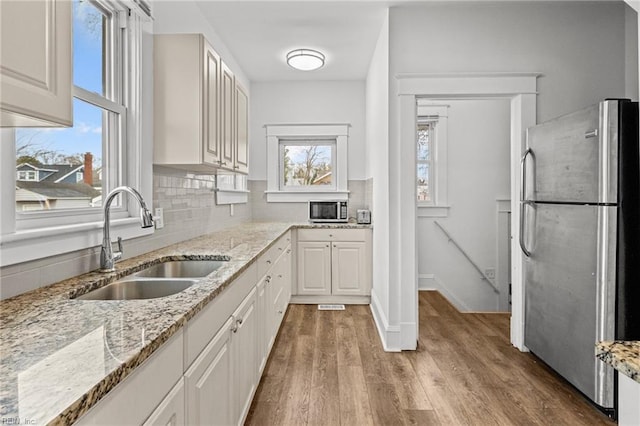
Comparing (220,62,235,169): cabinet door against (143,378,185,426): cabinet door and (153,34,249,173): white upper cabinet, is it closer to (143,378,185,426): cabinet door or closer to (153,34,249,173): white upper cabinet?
(153,34,249,173): white upper cabinet

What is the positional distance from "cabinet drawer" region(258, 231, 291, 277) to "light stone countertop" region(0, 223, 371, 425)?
32.3 inches

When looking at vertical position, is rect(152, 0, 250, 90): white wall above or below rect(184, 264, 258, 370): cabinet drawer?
above

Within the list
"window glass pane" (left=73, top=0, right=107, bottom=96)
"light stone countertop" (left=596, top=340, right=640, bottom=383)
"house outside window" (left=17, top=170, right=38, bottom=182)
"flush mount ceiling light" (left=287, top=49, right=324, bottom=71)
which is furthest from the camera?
"flush mount ceiling light" (left=287, top=49, right=324, bottom=71)

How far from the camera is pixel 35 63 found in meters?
0.92

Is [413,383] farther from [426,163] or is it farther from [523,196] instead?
[426,163]

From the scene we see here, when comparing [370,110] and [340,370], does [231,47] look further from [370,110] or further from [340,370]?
[340,370]

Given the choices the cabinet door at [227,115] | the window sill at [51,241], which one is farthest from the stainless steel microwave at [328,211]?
the window sill at [51,241]

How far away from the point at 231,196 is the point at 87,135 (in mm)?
2156

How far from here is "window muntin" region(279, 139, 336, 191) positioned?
503 cm

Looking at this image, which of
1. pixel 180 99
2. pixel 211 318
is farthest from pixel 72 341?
pixel 180 99

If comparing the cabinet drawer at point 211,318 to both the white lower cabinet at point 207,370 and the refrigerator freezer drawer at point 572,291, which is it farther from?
the refrigerator freezer drawer at point 572,291

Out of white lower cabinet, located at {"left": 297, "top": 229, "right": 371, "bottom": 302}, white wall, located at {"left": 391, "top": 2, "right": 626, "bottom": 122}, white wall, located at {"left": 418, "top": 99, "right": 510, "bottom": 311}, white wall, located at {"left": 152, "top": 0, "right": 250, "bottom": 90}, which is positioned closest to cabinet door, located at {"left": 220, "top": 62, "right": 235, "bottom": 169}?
white wall, located at {"left": 152, "top": 0, "right": 250, "bottom": 90}

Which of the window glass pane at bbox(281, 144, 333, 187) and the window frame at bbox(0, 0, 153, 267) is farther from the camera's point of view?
the window glass pane at bbox(281, 144, 333, 187)

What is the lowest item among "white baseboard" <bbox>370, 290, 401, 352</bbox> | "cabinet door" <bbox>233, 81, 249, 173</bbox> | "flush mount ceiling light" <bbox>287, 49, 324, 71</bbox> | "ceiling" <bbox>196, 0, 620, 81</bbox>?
"white baseboard" <bbox>370, 290, 401, 352</bbox>
